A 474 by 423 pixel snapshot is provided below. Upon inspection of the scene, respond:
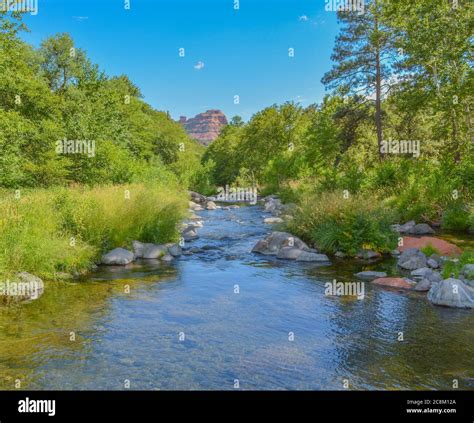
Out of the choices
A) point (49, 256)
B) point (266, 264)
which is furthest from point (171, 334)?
point (266, 264)

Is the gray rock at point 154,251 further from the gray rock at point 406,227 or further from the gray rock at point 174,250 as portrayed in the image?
the gray rock at point 406,227

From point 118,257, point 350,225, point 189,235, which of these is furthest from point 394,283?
point 189,235

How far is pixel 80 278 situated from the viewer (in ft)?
36.2

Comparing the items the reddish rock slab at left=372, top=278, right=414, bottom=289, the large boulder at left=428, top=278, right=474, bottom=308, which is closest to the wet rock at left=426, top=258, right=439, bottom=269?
the reddish rock slab at left=372, top=278, right=414, bottom=289

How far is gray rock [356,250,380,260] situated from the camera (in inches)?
536

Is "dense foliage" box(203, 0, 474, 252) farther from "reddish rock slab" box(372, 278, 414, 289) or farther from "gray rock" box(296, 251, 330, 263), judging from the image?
"reddish rock slab" box(372, 278, 414, 289)

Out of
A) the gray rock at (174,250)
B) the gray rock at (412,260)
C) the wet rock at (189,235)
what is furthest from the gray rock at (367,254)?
the wet rock at (189,235)

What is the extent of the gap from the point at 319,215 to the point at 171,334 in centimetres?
911

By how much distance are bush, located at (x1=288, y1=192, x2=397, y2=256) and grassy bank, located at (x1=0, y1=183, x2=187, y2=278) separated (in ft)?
16.2

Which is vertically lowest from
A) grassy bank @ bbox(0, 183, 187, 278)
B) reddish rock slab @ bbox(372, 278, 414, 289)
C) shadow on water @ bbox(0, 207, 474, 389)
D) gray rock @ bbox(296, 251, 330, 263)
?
shadow on water @ bbox(0, 207, 474, 389)

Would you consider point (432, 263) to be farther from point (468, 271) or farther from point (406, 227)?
point (406, 227)

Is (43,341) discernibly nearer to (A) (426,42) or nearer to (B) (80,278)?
(B) (80,278)

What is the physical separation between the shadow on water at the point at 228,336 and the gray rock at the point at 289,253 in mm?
2342
